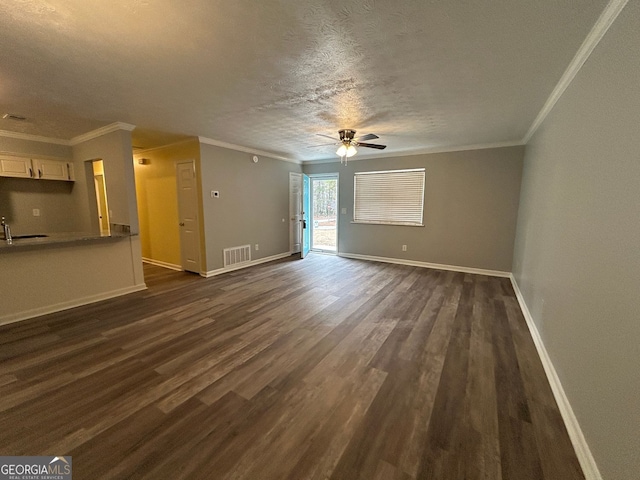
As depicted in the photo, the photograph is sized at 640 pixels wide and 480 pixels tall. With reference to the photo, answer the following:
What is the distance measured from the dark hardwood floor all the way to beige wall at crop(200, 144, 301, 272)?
1.92 meters

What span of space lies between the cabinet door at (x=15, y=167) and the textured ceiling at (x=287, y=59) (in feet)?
2.57

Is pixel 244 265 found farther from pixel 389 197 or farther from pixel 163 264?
pixel 389 197

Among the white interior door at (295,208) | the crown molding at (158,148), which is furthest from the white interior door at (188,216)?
the white interior door at (295,208)

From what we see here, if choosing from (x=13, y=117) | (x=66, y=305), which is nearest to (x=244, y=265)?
(x=66, y=305)

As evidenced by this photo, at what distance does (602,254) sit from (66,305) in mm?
5451

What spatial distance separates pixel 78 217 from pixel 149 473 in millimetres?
5631

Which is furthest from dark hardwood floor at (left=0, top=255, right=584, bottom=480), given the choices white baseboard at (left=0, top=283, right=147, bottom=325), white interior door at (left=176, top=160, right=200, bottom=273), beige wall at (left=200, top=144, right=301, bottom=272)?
beige wall at (left=200, top=144, right=301, bottom=272)

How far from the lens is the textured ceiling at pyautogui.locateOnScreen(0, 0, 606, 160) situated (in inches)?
59.7

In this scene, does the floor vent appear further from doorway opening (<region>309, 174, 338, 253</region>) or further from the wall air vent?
the wall air vent

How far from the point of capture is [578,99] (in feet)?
6.54

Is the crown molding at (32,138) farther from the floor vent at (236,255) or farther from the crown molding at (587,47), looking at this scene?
the crown molding at (587,47)

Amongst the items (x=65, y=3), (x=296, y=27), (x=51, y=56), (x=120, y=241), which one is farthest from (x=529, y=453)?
(x=120, y=241)

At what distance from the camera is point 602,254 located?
56.2 inches

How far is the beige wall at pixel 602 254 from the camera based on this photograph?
45.8 inches
